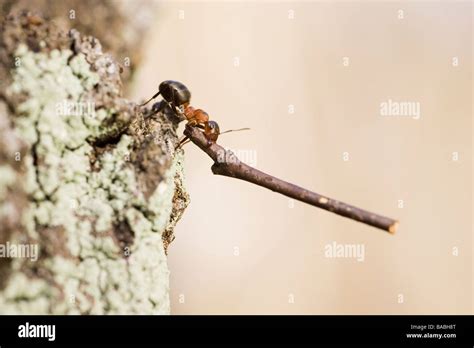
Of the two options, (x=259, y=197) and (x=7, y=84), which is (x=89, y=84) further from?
(x=259, y=197)

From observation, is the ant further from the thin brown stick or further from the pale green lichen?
the pale green lichen

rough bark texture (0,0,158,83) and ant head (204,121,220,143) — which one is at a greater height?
rough bark texture (0,0,158,83)

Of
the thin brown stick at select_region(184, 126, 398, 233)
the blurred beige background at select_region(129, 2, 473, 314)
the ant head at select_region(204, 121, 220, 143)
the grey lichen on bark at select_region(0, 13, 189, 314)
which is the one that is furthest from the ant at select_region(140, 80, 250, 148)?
the blurred beige background at select_region(129, 2, 473, 314)

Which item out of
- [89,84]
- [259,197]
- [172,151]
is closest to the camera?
[89,84]

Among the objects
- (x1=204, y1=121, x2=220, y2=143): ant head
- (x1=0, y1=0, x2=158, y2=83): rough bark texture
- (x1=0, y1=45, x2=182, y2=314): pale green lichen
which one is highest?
(x1=0, y1=0, x2=158, y2=83): rough bark texture

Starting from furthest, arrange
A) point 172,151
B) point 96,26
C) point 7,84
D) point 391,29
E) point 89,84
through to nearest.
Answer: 1. point 391,29
2. point 96,26
3. point 172,151
4. point 89,84
5. point 7,84

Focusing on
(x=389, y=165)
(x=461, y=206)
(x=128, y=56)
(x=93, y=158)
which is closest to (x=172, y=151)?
(x=93, y=158)
